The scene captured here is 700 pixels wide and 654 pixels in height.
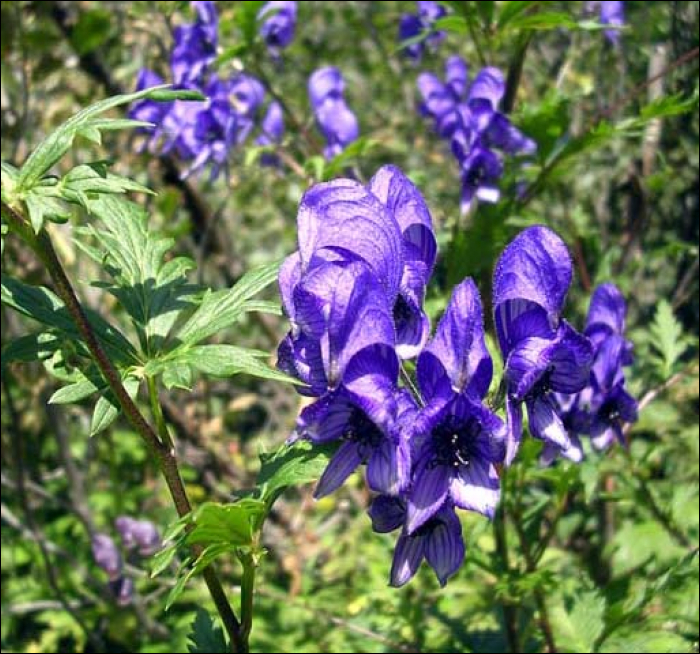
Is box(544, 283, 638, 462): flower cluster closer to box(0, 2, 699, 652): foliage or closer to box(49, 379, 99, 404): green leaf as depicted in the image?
box(0, 2, 699, 652): foliage

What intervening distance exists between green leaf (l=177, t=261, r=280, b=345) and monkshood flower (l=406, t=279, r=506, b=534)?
30cm

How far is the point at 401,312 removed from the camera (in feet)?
4.19

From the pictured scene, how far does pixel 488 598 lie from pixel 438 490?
1.63 metres

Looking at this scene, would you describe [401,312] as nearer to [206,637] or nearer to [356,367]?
[356,367]

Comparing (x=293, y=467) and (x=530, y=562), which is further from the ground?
(x=293, y=467)

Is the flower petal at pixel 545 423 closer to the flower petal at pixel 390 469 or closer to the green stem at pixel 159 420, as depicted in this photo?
the flower petal at pixel 390 469

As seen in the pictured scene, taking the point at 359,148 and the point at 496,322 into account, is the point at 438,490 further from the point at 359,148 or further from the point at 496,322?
the point at 359,148

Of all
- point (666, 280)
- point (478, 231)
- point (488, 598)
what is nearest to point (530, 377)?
point (478, 231)

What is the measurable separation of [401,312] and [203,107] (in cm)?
185

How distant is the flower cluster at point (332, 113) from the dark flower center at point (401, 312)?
70.1 inches

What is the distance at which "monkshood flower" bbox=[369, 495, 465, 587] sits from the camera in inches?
49.4

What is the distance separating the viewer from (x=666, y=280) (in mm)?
4016

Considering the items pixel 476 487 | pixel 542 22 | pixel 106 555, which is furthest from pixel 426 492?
pixel 106 555

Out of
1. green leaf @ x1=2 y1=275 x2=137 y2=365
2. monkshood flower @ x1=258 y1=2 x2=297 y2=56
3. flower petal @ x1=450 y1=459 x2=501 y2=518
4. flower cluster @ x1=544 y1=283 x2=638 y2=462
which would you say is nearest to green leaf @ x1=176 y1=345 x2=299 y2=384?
green leaf @ x1=2 y1=275 x2=137 y2=365
